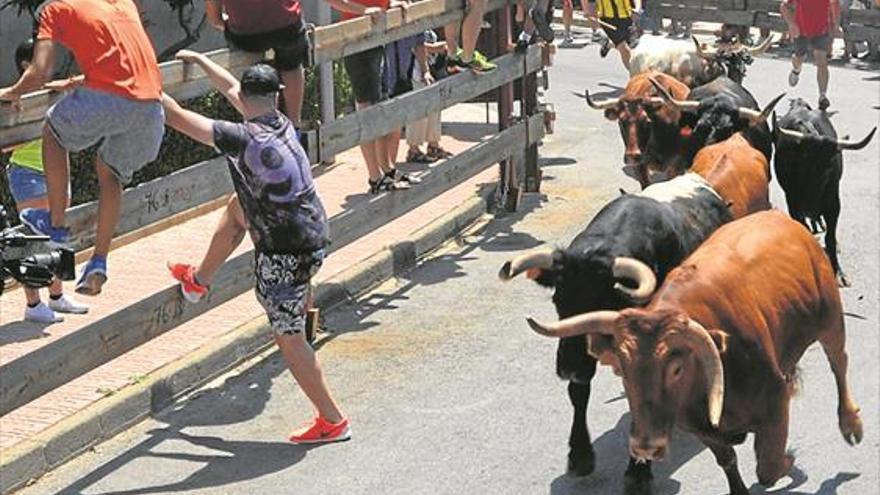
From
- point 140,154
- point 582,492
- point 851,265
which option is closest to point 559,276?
point 582,492

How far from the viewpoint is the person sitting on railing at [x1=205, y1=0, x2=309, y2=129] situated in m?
9.33

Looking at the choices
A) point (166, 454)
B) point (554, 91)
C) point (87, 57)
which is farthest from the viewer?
point (554, 91)

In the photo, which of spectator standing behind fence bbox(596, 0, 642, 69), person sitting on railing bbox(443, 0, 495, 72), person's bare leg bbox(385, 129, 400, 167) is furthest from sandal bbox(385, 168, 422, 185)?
spectator standing behind fence bbox(596, 0, 642, 69)

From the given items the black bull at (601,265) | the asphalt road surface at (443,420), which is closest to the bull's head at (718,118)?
the asphalt road surface at (443,420)

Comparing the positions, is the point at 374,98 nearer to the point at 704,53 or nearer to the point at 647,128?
the point at 647,128

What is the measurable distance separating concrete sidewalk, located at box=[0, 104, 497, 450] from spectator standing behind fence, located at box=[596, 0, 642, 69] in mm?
6065

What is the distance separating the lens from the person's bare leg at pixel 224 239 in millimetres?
8383

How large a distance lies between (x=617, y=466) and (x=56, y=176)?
3149 mm

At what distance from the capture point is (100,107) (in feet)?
24.8

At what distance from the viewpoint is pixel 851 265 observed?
12.1 m

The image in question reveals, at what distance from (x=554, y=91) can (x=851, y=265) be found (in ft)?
30.2

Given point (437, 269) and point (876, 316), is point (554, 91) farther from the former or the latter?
point (876, 316)

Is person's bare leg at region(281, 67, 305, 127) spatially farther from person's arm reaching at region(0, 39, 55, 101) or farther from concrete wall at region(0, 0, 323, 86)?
concrete wall at region(0, 0, 323, 86)

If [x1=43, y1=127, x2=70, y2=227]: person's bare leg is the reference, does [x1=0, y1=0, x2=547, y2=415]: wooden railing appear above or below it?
below
